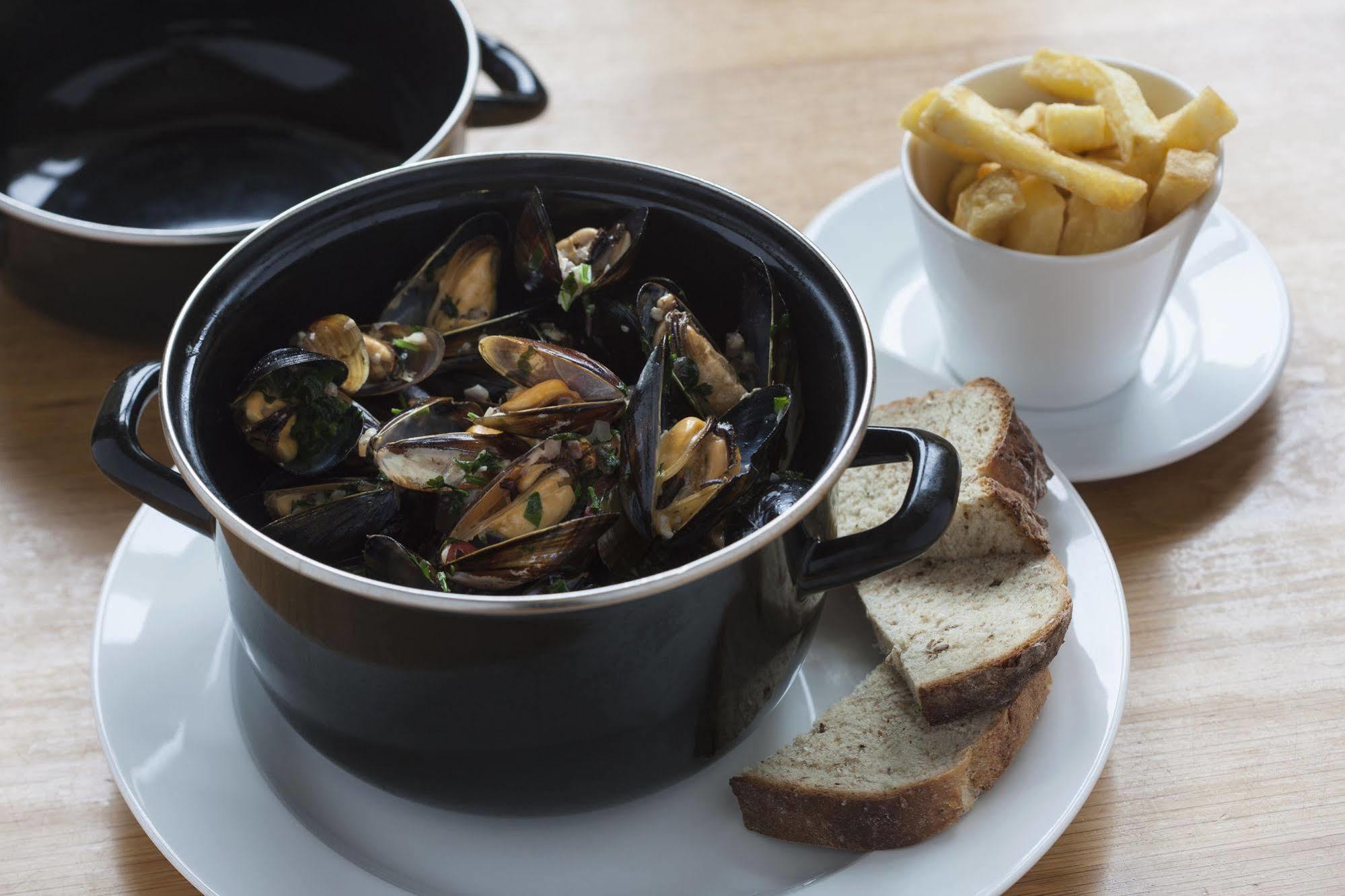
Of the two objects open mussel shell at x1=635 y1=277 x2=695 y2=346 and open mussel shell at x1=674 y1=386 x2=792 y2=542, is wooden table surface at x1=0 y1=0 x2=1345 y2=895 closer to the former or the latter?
open mussel shell at x1=674 y1=386 x2=792 y2=542

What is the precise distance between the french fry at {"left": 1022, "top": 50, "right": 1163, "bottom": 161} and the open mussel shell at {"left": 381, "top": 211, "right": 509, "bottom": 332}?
748 millimetres

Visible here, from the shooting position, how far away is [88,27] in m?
2.05

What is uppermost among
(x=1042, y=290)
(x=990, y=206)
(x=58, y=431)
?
(x=990, y=206)

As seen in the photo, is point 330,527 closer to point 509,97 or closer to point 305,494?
point 305,494

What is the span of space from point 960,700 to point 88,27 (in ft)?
5.80

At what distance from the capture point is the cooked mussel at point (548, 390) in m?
1.14

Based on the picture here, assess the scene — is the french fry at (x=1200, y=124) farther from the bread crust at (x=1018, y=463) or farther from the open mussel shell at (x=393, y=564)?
the open mussel shell at (x=393, y=564)

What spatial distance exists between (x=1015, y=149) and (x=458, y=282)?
0.67m

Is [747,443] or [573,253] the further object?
[573,253]

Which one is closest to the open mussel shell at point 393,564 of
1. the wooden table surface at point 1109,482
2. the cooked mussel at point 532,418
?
the cooked mussel at point 532,418

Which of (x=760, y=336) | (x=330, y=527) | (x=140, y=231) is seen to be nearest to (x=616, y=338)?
(x=760, y=336)

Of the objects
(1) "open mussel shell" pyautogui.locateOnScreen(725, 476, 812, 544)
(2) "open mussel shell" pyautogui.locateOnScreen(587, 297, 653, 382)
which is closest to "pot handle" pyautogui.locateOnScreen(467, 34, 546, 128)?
(2) "open mussel shell" pyautogui.locateOnScreen(587, 297, 653, 382)

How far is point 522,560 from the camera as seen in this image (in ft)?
3.42

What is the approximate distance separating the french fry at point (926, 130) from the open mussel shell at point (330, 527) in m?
0.86
